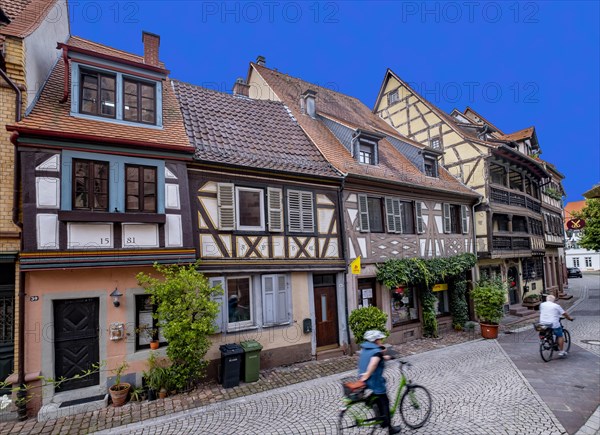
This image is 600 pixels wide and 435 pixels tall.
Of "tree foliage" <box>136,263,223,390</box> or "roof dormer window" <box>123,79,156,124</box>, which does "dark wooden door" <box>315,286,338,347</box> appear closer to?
"tree foliage" <box>136,263,223,390</box>

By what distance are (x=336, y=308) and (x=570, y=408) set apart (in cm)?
632

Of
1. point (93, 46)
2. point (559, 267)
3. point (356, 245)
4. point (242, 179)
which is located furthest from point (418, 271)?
point (559, 267)

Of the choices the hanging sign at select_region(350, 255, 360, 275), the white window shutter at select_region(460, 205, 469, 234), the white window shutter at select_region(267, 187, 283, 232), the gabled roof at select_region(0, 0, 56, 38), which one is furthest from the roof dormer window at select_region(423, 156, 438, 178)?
the gabled roof at select_region(0, 0, 56, 38)

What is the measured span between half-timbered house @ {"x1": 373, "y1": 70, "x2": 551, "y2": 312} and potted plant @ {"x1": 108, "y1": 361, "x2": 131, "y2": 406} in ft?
50.9

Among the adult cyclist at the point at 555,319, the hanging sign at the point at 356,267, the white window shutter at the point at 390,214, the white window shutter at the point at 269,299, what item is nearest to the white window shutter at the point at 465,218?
the white window shutter at the point at 390,214

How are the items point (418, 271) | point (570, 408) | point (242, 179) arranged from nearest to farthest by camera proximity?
point (570, 408), point (242, 179), point (418, 271)

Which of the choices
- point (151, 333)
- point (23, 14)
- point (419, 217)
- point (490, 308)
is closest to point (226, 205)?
point (151, 333)

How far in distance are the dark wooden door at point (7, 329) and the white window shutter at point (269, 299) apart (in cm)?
593

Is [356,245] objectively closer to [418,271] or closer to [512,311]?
[418,271]

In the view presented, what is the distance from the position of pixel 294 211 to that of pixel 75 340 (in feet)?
21.8

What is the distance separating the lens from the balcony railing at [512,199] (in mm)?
17147

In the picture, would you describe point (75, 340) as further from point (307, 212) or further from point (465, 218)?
point (465, 218)

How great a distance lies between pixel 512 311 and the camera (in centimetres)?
1825

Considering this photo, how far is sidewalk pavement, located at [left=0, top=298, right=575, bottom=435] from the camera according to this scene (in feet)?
22.0
